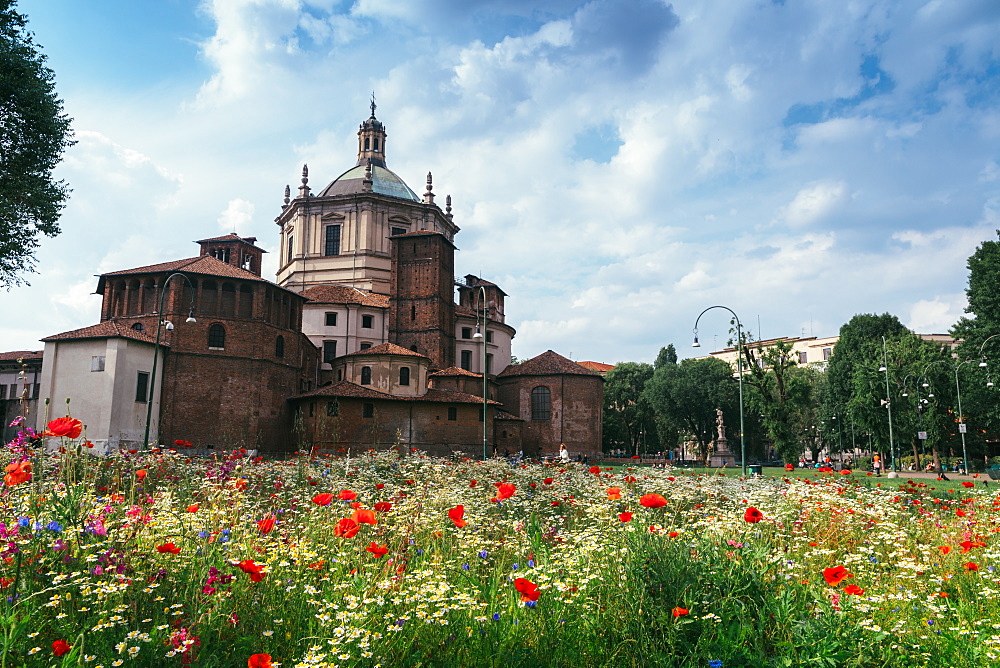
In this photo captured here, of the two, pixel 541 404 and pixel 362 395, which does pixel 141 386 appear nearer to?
pixel 362 395

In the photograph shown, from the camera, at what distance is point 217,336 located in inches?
1480

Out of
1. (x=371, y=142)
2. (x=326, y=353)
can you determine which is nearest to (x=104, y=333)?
(x=326, y=353)

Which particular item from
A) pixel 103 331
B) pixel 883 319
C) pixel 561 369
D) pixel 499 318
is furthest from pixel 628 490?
pixel 883 319

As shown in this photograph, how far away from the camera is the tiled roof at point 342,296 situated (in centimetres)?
5019

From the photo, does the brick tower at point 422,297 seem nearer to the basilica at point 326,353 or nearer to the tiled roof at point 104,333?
the basilica at point 326,353

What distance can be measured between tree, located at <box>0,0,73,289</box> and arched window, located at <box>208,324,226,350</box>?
15071 millimetres

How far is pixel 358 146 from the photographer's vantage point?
6775 cm

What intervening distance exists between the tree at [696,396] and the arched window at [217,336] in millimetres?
40106

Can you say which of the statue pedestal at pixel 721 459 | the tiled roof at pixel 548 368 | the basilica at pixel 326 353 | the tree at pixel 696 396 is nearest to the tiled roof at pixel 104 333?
the basilica at pixel 326 353

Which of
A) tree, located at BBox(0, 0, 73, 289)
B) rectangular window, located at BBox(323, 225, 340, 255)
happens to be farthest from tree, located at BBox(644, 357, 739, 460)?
tree, located at BBox(0, 0, 73, 289)

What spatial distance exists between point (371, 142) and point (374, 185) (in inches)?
366

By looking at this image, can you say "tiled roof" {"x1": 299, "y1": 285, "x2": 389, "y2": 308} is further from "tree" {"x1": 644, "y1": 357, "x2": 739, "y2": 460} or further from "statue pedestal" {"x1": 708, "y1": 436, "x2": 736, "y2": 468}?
"statue pedestal" {"x1": 708, "y1": 436, "x2": 736, "y2": 468}

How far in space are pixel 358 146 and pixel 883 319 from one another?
49.7 meters

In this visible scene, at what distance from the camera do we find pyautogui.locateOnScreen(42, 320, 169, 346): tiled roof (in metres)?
33.4
